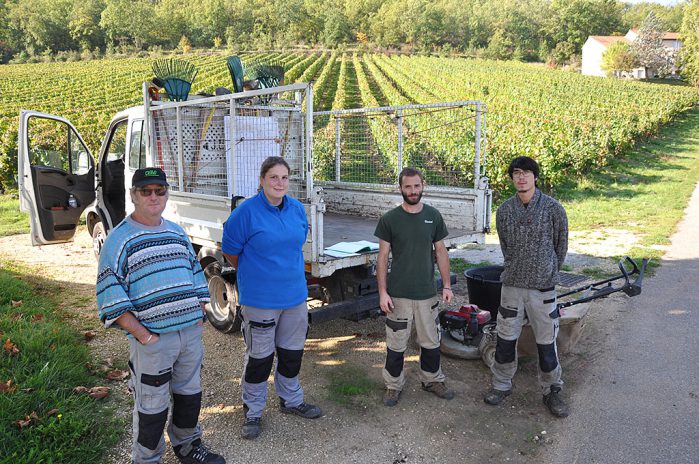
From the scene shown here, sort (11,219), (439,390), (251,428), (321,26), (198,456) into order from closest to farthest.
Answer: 1. (198,456)
2. (251,428)
3. (439,390)
4. (11,219)
5. (321,26)

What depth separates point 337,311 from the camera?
15.5 ft

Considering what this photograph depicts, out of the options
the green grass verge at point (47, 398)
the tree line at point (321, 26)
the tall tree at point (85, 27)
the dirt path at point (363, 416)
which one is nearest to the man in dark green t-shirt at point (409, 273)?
the dirt path at point (363, 416)

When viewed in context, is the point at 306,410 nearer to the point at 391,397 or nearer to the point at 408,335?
the point at 391,397

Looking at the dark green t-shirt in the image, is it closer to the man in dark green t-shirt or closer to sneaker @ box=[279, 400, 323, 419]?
the man in dark green t-shirt

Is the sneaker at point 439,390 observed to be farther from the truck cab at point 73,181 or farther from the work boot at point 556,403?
the truck cab at point 73,181

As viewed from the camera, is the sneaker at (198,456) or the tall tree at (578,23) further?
the tall tree at (578,23)

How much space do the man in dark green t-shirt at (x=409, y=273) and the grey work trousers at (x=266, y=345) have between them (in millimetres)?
682

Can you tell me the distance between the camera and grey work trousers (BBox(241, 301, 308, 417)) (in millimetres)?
3727

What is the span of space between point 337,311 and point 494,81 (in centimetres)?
4552

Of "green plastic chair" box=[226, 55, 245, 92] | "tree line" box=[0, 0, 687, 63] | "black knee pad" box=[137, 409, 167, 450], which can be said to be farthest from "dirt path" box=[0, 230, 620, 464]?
"tree line" box=[0, 0, 687, 63]

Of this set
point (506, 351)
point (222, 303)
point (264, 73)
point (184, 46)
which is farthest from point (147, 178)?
point (184, 46)

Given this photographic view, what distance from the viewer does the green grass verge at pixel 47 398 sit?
333 cm

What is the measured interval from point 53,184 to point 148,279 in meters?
5.44

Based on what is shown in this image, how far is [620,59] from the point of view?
240ft
